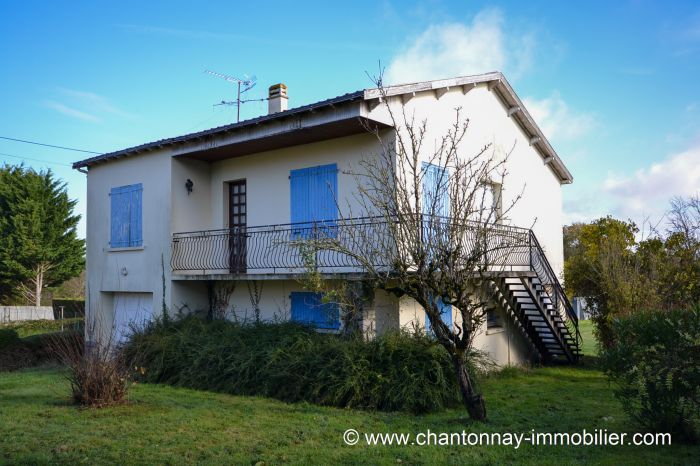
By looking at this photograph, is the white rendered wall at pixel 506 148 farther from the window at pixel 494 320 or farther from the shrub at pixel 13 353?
the shrub at pixel 13 353

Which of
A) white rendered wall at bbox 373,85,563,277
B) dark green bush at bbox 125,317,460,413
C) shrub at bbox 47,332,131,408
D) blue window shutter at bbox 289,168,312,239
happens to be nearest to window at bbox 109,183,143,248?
dark green bush at bbox 125,317,460,413

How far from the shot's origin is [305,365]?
33.1 feet

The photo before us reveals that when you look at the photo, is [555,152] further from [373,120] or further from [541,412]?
[541,412]

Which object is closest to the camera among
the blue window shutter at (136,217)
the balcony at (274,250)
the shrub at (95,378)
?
the shrub at (95,378)

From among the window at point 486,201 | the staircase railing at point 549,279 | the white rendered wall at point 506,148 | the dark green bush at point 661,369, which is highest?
the white rendered wall at point 506,148

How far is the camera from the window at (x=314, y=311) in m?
11.9

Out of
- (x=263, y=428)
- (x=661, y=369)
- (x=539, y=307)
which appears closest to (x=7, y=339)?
(x=263, y=428)

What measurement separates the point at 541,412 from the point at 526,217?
25.5 feet

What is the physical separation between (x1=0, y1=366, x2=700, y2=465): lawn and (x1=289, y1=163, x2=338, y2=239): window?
3999mm

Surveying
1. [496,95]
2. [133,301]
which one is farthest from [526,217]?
[133,301]

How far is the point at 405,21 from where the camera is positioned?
955 cm

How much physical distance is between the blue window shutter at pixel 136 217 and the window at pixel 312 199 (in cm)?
→ 479

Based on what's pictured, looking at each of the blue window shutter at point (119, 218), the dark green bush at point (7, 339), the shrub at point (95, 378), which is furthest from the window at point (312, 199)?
the dark green bush at point (7, 339)

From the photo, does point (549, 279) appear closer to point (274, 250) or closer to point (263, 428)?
point (274, 250)
